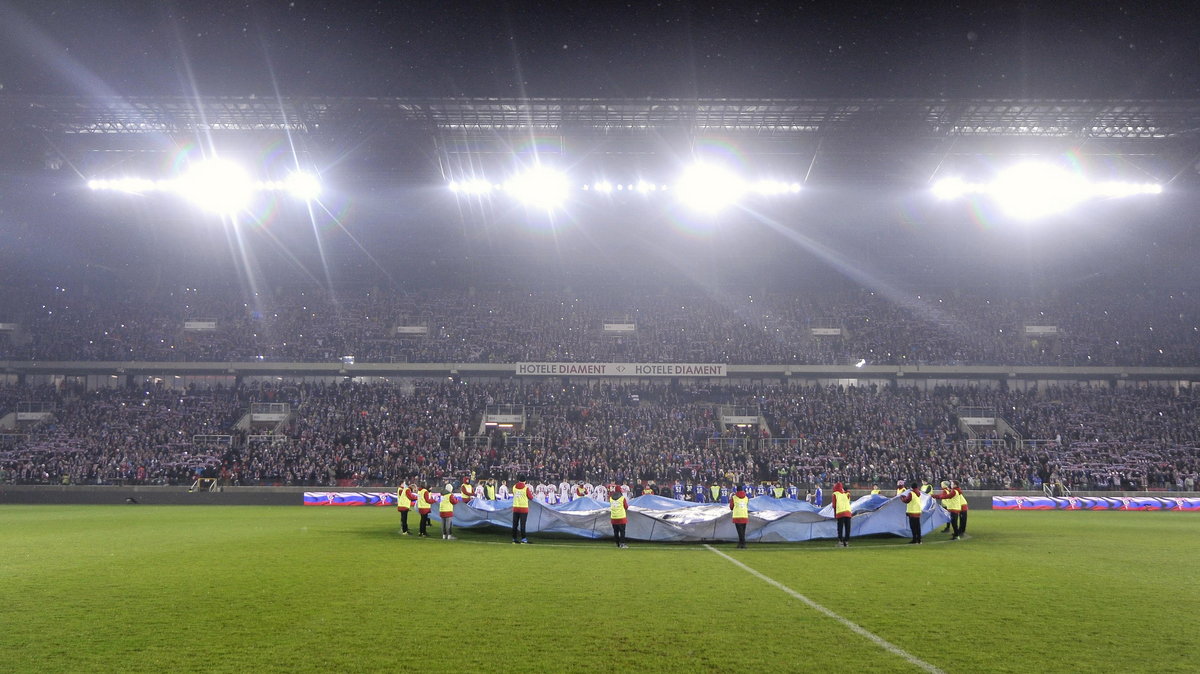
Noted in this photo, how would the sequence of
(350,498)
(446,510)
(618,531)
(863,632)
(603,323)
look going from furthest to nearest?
(603,323) → (350,498) → (446,510) → (618,531) → (863,632)

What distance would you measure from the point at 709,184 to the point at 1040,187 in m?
17.1

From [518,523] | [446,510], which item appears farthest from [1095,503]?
[446,510]

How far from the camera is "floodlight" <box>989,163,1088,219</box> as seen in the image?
132 feet

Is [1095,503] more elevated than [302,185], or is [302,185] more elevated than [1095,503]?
[302,185]

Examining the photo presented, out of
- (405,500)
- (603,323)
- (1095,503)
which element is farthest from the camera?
(603,323)

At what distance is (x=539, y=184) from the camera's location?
136ft

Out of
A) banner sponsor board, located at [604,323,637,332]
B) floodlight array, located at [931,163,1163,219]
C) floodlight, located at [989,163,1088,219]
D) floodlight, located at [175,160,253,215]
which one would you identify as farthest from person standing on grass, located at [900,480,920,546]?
banner sponsor board, located at [604,323,637,332]

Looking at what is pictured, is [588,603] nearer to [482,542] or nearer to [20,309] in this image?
[482,542]

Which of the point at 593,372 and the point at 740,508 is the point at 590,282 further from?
the point at 740,508

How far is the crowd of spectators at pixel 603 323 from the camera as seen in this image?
51.6 metres

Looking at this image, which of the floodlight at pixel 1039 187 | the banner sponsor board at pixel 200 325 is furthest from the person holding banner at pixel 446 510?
the banner sponsor board at pixel 200 325

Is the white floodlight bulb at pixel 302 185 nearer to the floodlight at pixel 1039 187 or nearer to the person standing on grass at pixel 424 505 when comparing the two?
the person standing on grass at pixel 424 505

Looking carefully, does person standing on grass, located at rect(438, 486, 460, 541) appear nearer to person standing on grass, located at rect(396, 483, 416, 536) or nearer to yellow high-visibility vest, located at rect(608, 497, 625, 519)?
person standing on grass, located at rect(396, 483, 416, 536)

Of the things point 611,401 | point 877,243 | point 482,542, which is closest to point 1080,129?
point 877,243
